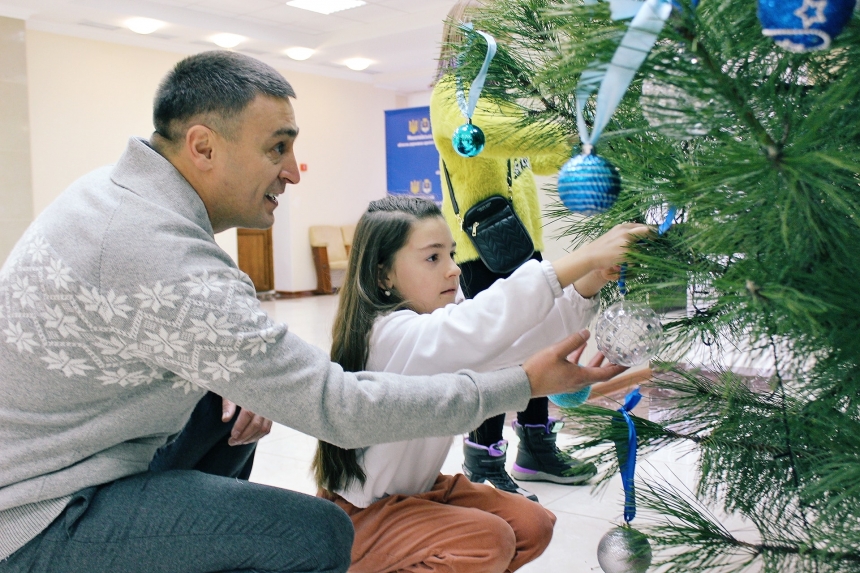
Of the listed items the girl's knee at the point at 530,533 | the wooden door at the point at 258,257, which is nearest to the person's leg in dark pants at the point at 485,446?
the girl's knee at the point at 530,533

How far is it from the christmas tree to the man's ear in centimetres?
54

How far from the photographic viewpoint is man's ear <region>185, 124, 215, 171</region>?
116cm

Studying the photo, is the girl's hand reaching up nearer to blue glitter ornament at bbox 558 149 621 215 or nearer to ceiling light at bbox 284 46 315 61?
blue glitter ornament at bbox 558 149 621 215

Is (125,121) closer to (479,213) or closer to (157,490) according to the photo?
(479,213)

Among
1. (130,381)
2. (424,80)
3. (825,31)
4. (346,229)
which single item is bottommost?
(346,229)

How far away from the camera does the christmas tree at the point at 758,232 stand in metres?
0.54

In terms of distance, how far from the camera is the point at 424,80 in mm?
11703

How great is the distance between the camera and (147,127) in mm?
9148

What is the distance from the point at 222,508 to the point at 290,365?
25 centimetres

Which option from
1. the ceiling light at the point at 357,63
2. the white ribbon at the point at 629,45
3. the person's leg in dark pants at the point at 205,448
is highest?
the ceiling light at the point at 357,63

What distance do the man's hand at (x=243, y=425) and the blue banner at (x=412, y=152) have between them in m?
6.43

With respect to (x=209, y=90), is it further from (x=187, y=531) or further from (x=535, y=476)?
(x=535, y=476)

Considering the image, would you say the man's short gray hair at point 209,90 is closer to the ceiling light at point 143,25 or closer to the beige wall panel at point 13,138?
the beige wall panel at point 13,138

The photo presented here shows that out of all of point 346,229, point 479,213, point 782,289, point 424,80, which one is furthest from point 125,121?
point 782,289
